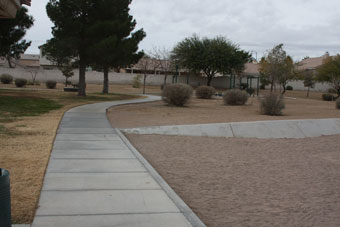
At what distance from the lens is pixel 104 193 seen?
20.1 ft

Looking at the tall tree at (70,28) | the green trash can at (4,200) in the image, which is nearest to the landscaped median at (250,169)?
the green trash can at (4,200)

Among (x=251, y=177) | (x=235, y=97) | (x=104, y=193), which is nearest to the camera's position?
(x=104, y=193)

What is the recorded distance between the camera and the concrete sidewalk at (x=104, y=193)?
197 inches

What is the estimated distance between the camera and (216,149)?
37.7 feet

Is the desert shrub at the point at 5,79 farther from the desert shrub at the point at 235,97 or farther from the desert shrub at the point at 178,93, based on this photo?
the desert shrub at the point at 235,97

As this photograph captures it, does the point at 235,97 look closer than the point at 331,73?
Yes

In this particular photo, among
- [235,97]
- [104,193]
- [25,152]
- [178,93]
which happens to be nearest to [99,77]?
[235,97]

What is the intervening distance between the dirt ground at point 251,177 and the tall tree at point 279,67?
1341 inches

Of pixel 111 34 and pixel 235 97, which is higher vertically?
pixel 111 34

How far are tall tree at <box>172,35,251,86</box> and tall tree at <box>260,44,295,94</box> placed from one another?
20.8ft

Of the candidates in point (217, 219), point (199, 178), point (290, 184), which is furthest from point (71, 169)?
point (290, 184)

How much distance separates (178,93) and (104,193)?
1891 centimetres

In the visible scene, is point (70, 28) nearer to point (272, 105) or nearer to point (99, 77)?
point (272, 105)

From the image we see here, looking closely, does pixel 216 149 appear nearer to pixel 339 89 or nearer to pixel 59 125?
pixel 59 125
